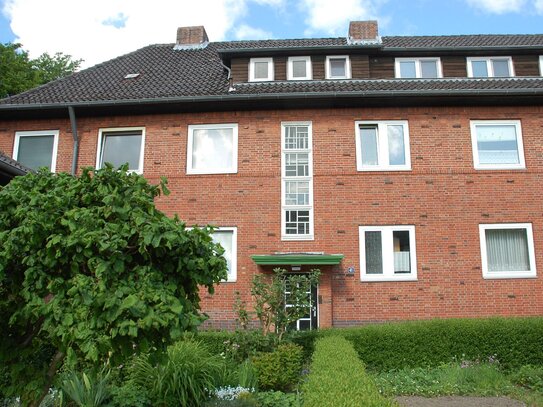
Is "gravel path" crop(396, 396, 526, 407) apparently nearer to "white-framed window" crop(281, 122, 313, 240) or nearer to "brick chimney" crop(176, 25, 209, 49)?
"white-framed window" crop(281, 122, 313, 240)

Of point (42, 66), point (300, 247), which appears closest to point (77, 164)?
point (300, 247)

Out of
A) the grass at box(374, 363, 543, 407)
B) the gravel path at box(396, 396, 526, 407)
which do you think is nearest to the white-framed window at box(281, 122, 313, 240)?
the grass at box(374, 363, 543, 407)

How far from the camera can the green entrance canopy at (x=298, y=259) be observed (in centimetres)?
1168

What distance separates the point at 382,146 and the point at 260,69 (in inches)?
177

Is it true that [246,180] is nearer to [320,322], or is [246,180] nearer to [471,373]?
[320,322]

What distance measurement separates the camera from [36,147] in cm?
1384

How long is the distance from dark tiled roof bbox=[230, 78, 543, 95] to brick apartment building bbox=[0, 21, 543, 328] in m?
0.06

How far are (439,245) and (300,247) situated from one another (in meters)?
3.54

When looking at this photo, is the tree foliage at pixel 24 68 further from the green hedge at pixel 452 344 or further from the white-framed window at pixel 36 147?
the green hedge at pixel 452 344

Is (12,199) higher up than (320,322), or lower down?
higher up

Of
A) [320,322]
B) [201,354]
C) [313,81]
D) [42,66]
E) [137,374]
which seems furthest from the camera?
[42,66]

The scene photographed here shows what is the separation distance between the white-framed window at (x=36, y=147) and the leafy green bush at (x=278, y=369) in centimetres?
910

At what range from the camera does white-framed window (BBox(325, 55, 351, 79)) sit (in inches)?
568

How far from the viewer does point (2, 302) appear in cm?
460
